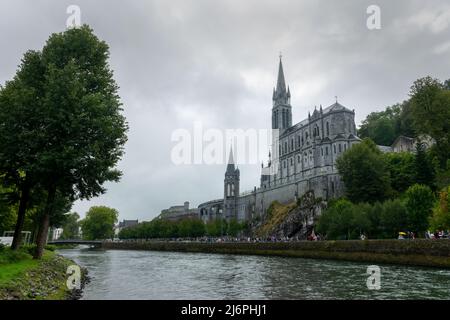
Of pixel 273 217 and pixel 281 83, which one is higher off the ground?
pixel 281 83

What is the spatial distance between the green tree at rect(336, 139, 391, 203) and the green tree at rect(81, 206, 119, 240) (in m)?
107

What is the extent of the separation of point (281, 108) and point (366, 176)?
63970mm

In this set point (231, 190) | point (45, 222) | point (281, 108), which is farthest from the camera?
point (231, 190)

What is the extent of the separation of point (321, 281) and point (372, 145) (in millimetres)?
57908

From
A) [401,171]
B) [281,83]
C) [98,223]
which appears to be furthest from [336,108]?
[98,223]

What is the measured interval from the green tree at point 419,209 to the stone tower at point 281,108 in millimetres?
78412

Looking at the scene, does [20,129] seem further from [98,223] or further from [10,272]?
[98,223]

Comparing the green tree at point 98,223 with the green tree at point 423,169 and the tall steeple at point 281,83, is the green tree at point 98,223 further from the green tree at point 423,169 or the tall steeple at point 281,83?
the green tree at point 423,169

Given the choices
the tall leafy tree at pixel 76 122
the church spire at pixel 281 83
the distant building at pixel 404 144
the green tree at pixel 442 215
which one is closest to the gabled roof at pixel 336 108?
the distant building at pixel 404 144

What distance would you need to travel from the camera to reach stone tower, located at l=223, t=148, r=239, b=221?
132375 millimetres

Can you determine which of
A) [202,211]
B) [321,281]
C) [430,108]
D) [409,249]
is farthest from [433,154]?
[202,211]

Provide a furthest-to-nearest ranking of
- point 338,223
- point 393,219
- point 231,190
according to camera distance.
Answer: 1. point 231,190
2. point 338,223
3. point 393,219

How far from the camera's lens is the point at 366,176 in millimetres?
70062

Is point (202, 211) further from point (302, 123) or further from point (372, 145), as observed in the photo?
point (372, 145)
